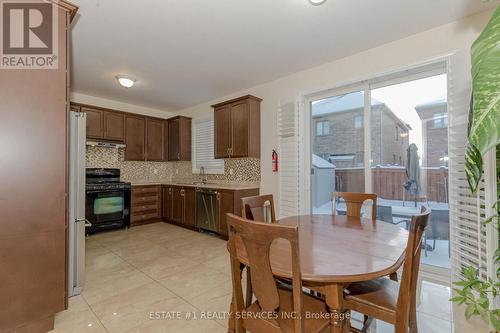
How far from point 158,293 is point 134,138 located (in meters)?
3.73

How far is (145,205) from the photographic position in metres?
5.19

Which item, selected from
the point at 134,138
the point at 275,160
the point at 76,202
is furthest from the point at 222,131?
the point at 76,202

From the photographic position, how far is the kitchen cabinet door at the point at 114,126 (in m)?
4.77

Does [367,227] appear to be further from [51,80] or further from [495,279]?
[51,80]

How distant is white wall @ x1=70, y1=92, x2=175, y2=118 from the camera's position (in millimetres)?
4688

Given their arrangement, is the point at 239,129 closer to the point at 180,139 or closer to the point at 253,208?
the point at 180,139

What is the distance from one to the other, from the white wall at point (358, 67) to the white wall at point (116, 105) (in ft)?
6.82

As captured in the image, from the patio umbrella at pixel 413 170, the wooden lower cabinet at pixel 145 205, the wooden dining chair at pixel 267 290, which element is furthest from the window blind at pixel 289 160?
the wooden lower cabinet at pixel 145 205

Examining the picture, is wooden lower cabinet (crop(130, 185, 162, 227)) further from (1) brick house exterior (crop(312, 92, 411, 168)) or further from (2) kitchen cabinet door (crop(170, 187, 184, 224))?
(1) brick house exterior (crop(312, 92, 411, 168))

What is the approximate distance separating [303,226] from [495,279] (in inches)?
57.9

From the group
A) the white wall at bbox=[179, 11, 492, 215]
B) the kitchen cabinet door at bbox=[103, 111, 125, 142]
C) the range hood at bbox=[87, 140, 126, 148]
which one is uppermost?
the white wall at bbox=[179, 11, 492, 215]

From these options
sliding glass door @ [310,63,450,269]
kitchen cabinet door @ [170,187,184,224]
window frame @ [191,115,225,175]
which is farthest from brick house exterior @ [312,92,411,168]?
kitchen cabinet door @ [170,187,184,224]

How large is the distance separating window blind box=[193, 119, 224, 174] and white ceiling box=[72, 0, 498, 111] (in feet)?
5.14

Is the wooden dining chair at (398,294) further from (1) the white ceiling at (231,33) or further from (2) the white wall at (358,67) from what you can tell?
(2) the white wall at (358,67)
